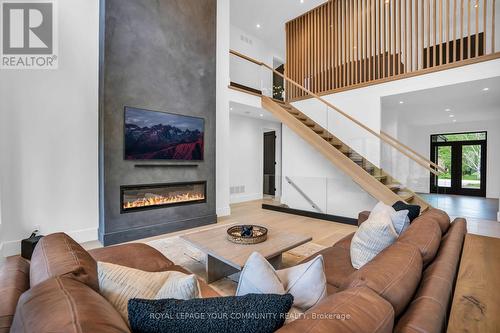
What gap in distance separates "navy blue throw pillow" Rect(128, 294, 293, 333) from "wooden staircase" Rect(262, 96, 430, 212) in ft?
13.3

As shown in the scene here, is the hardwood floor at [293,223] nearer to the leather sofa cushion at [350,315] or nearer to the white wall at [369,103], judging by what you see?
the white wall at [369,103]

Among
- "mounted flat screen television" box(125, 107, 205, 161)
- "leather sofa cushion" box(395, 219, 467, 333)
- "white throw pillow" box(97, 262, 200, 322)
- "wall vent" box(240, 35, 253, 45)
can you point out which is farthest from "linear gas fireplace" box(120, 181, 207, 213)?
"wall vent" box(240, 35, 253, 45)

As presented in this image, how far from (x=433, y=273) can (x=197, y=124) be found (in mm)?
4027

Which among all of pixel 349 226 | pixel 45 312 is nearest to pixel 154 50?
pixel 45 312

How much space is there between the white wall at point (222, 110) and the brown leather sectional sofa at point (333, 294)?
369 cm

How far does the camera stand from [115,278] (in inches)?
36.7

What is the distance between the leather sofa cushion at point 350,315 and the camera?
0.64 m

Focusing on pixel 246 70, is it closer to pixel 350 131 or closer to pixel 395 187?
pixel 350 131

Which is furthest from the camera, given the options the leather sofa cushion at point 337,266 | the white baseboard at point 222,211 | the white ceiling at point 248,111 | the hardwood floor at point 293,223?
the white ceiling at point 248,111

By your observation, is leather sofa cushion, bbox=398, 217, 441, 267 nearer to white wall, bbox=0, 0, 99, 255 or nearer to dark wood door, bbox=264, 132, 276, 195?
white wall, bbox=0, 0, 99, 255

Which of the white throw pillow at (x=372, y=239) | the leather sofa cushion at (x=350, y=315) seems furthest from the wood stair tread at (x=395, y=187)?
the leather sofa cushion at (x=350, y=315)

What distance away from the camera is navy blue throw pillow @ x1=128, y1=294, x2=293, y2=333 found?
0.69 m

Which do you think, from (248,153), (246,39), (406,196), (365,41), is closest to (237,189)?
(248,153)

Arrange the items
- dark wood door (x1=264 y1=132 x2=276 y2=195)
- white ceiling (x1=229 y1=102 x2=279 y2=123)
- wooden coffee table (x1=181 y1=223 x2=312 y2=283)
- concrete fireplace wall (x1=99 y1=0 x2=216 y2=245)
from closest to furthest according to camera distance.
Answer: wooden coffee table (x1=181 y1=223 x2=312 y2=283)
concrete fireplace wall (x1=99 y1=0 x2=216 y2=245)
white ceiling (x1=229 y1=102 x2=279 y2=123)
dark wood door (x1=264 y1=132 x2=276 y2=195)
